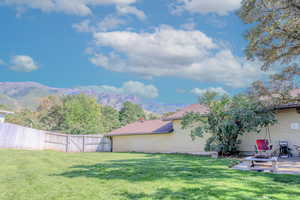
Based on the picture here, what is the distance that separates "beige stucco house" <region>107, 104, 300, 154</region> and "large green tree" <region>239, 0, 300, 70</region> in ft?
11.7

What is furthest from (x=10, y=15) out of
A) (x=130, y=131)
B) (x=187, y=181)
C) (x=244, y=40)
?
(x=187, y=181)

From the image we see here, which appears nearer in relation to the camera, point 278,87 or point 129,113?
point 278,87

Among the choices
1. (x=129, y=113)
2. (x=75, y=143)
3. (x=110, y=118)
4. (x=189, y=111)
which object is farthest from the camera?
(x=129, y=113)

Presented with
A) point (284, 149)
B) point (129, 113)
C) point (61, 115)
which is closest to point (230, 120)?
point (284, 149)

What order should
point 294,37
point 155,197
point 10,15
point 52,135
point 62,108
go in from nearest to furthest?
point 155,197
point 294,37
point 52,135
point 10,15
point 62,108

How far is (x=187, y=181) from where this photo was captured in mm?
5219

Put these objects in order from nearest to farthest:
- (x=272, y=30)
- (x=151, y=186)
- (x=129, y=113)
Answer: (x=151, y=186)
(x=272, y=30)
(x=129, y=113)

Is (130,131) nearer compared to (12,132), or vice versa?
(12,132)

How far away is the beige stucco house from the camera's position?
38.4 feet

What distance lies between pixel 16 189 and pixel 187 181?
379 centimetres

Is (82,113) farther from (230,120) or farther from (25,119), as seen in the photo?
(230,120)

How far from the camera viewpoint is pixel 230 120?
12.0m

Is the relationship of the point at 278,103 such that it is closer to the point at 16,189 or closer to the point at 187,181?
the point at 187,181

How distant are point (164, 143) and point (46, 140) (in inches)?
400
